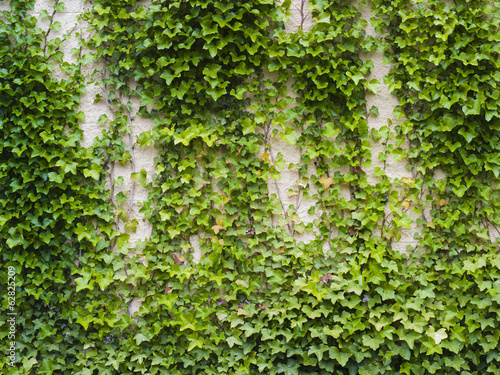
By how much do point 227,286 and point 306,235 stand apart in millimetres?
747

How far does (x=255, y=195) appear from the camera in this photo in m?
2.84

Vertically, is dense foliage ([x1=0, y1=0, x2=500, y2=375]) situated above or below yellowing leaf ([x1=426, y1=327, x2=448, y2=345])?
above

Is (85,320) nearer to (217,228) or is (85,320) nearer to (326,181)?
(217,228)

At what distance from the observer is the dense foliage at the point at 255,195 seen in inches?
109

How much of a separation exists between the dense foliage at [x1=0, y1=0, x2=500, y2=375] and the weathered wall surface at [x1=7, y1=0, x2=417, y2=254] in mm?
57

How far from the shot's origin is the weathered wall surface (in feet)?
9.64

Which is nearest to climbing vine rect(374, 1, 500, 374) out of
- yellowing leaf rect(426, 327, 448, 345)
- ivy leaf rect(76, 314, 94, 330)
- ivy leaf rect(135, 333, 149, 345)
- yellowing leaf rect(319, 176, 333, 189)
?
yellowing leaf rect(426, 327, 448, 345)

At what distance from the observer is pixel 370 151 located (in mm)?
2926

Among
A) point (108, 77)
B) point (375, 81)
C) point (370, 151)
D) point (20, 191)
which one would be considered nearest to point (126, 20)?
point (108, 77)

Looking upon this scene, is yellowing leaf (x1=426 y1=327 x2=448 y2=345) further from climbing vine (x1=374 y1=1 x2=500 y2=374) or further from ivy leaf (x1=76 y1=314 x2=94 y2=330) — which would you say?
ivy leaf (x1=76 y1=314 x2=94 y2=330)

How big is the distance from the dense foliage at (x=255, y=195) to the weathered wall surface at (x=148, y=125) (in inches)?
2.2

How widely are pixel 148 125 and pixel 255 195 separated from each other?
1.05 metres

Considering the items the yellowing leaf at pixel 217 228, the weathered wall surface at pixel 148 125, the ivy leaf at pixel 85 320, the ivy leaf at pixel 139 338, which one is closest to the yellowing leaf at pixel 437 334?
the weathered wall surface at pixel 148 125

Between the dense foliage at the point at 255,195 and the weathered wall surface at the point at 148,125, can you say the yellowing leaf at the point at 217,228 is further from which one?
the weathered wall surface at the point at 148,125
